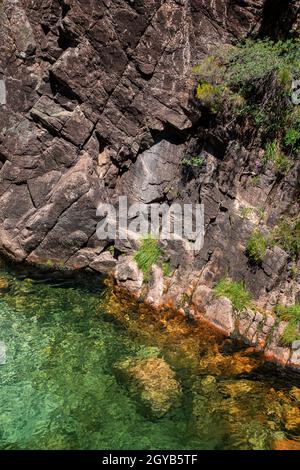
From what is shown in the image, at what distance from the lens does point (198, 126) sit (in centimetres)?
1325

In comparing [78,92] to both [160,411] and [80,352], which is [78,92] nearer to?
[80,352]

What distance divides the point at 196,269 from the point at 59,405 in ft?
19.1

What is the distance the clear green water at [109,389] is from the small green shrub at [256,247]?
2.56 m

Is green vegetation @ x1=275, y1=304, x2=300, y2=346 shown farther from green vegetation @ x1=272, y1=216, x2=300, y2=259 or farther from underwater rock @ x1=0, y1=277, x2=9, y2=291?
underwater rock @ x1=0, y1=277, x2=9, y2=291

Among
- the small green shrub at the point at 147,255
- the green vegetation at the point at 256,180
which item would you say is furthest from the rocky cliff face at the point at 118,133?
the small green shrub at the point at 147,255

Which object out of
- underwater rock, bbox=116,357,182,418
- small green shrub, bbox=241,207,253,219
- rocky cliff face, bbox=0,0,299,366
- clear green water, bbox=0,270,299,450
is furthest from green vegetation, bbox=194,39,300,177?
underwater rock, bbox=116,357,182,418

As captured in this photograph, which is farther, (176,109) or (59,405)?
(176,109)

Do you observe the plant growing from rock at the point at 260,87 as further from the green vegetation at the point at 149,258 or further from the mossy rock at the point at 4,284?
the mossy rock at the point at 4,284

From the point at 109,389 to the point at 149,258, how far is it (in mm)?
4903

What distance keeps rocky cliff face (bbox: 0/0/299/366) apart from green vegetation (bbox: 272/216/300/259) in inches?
10.6

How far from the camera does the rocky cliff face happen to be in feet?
40.4

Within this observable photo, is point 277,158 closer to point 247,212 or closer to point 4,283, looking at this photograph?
point 247,212
